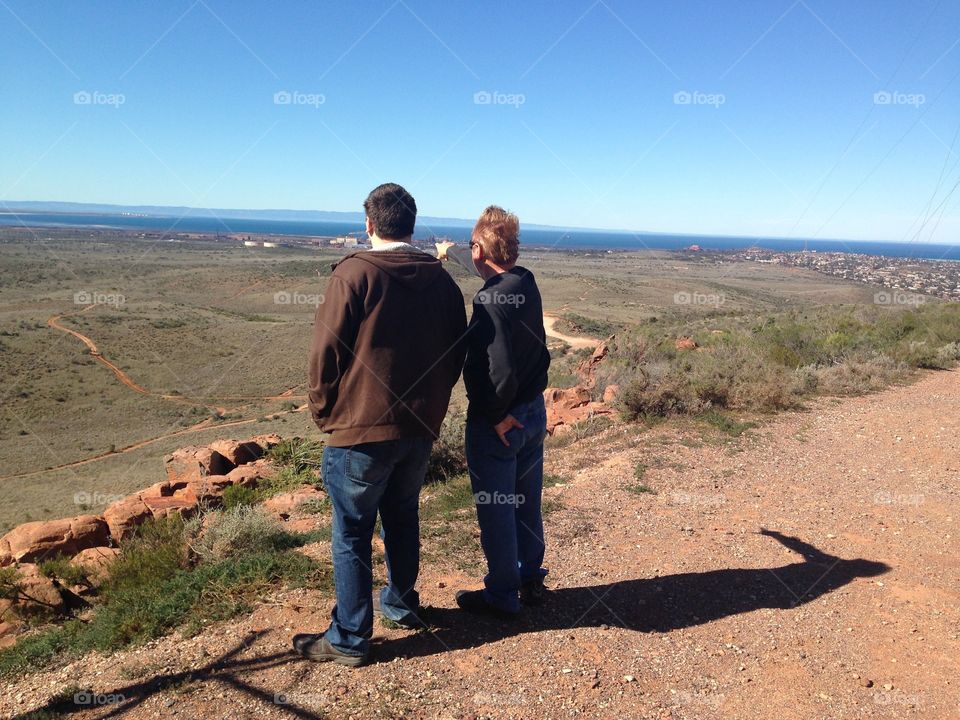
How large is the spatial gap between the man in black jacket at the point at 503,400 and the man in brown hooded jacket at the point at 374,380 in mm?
169

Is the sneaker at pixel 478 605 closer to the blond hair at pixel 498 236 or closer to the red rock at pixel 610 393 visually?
the blond hair at pixel 498 236

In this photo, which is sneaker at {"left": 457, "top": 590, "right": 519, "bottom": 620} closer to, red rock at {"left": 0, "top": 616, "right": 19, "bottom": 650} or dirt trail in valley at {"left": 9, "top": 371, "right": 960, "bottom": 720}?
dirt trail in valley at {"left": 9, "top": 371, "right": 960, "bottom": 720}

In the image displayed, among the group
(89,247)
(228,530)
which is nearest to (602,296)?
(228,530)

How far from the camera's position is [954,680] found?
9.80 ft

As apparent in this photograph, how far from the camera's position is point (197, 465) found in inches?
306

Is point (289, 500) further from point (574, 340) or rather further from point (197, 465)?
point (574, 340)

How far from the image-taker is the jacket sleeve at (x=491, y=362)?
115 inches

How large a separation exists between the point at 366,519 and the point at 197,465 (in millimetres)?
5804

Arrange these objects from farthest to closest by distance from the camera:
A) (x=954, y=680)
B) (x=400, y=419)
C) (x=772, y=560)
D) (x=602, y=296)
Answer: (x=602, y=296) < (x=772, y=560) < (x=954, y=680) < (x=400, y=419)

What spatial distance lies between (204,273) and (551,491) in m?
63.7

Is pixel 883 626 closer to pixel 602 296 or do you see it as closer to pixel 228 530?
pixel 228 530

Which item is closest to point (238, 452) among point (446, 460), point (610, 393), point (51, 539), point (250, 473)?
point (250, 473)
